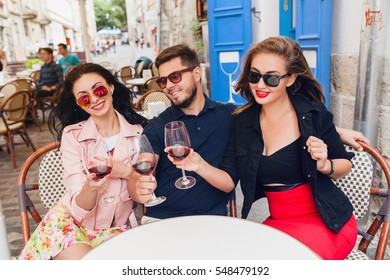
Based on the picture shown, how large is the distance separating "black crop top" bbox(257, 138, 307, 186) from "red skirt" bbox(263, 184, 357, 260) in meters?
0.05

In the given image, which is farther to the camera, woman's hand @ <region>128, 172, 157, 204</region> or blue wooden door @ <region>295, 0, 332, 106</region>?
blue wooden door @ <region>295, 0, 332, 106</region>

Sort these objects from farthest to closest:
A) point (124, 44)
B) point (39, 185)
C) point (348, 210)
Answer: point (124, 44)
point (39, 185)
point (348, 210)

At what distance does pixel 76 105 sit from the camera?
1.91m

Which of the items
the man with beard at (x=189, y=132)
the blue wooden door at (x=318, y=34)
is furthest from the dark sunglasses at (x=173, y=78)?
the blue wooden door at (x=318, y=34)

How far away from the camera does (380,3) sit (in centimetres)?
208

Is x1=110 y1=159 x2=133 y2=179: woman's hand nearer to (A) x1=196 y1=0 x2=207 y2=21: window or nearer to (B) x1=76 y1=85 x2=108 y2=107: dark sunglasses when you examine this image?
(B) x1=76 y1=85 x2=108 y2=107: dark sunglasses

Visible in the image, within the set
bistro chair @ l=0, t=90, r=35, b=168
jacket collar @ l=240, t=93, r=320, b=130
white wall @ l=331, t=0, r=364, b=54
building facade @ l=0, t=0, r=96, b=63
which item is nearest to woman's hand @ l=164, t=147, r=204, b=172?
jacket collar @ l=240, t=93, r=320, b=130

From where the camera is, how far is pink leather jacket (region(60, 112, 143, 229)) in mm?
1644

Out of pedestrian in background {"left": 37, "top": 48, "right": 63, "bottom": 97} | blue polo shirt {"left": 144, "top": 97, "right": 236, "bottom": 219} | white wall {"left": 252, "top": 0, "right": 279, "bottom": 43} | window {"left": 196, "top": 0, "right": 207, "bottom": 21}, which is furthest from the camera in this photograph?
pedestrian in background {"left": 37, "top": 48, "right": 63, "bottom": 97}

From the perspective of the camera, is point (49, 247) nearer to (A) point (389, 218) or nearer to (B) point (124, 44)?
(A) point (389, 218)

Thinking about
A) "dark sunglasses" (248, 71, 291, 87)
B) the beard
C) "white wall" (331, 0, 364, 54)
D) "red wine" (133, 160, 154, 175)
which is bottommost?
"red wine" (133, 160, 154, 175)

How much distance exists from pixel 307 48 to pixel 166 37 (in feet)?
25.9
